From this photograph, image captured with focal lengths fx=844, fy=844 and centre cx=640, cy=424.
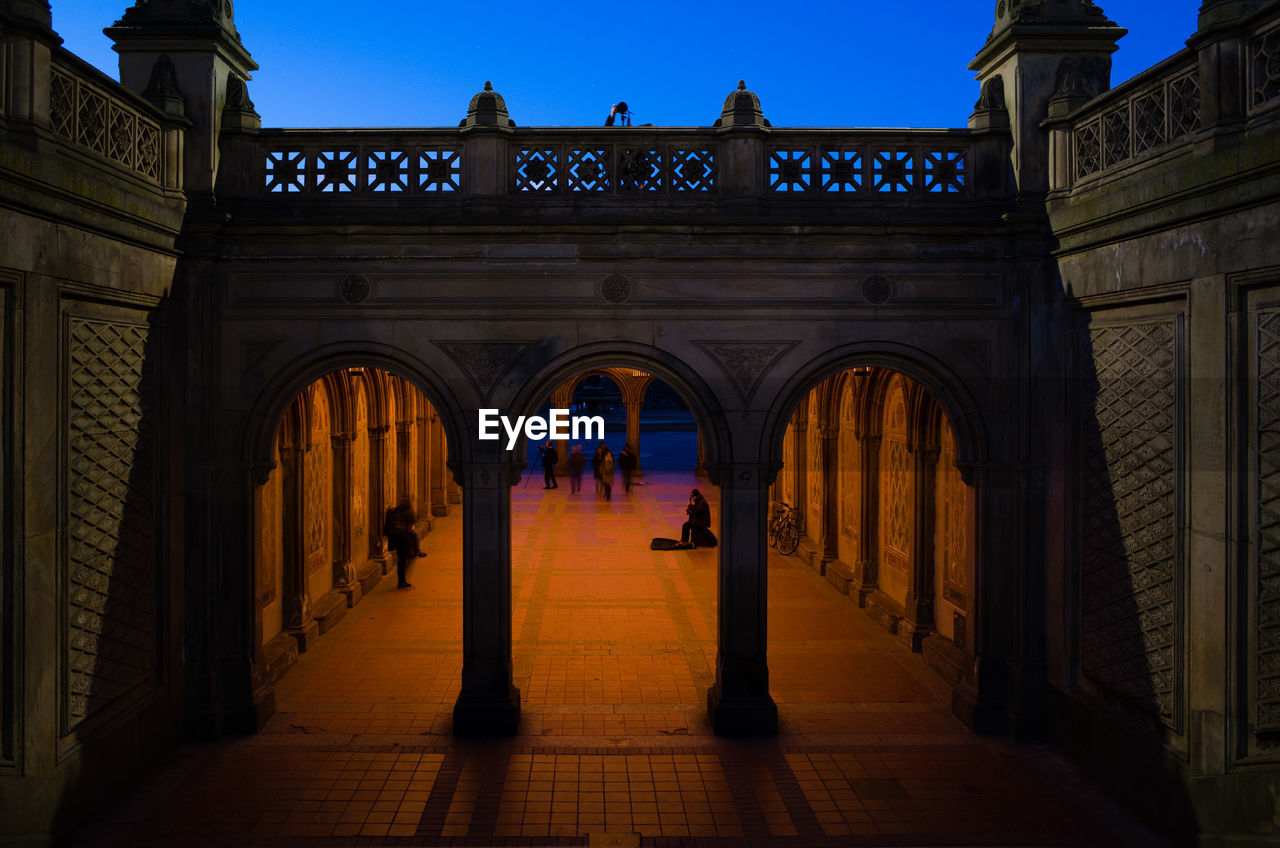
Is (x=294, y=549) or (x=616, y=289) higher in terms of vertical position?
(x=616, y=289)

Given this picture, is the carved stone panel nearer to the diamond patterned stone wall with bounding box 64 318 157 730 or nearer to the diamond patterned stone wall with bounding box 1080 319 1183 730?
the diamond patterned stone wall with bounding box 64 318 157 730

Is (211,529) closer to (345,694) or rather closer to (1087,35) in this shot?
(345,694)

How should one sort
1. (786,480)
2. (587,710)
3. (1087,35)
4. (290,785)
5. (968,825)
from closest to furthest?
(968,825) < (290,785) < (1087,35) < (587,710) < (786,480)

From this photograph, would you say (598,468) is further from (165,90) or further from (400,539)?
(165,90)

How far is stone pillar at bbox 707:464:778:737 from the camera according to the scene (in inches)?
331

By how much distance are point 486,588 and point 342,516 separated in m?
5.01

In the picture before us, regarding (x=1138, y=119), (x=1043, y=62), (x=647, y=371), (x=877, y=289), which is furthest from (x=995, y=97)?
(x=647, y=371)

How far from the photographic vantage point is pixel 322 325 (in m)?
8.34

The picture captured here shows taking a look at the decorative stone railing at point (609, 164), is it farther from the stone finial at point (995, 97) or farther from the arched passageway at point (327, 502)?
the arched passageway at point (327, 502)

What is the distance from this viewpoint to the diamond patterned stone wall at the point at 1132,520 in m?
6.67

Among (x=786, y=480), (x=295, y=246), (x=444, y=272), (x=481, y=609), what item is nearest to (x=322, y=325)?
(x=295, y=246)

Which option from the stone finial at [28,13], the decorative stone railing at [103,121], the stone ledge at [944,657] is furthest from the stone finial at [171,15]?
the stone ledge at [944,657]

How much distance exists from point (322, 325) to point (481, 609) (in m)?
3.23

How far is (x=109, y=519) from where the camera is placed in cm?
714
